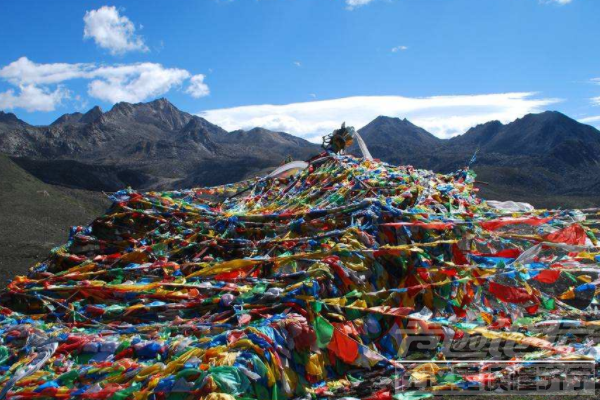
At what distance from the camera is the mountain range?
36.3 meters

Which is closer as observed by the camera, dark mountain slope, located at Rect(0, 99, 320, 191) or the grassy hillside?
the grassy hillside

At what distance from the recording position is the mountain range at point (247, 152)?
36344 mm

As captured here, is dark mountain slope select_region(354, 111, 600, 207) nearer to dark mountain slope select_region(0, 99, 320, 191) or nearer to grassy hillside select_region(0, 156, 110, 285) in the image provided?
grassy hillside select_region(0, 156, 110, 285)

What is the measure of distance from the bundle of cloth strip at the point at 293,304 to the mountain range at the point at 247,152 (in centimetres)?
1454

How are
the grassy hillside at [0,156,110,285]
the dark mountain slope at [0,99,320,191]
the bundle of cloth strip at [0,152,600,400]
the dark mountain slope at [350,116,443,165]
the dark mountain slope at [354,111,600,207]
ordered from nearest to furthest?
1. the bundle of cloth strip at [0,152,600,400]
2. the grassy hillside at [0,156,110,285]
3. the dark mountain slope at [354,111,600,207]
4. the dark mountain slope at [0,99,320,191]
5. the dark mountain slope at [350,116,443,165]

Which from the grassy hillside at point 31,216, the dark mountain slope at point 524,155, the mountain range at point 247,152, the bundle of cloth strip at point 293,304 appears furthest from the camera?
A: the mountain range at point 247,152

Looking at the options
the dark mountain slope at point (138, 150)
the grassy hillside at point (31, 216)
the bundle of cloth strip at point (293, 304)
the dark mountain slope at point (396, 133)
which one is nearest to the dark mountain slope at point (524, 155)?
the dark mountain slope at point (396, 133)

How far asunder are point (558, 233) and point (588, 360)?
2.66 metres

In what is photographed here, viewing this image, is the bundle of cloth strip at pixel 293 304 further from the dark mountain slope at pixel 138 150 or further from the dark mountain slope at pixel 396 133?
the dark mountain slope at pixel 396 133

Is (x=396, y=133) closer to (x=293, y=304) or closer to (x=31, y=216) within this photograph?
(x=31, y=216)

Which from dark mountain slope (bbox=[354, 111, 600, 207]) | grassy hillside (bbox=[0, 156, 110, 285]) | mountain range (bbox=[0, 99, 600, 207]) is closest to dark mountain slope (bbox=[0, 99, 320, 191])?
mountain range (bbox=[0, 99, 600, 207])

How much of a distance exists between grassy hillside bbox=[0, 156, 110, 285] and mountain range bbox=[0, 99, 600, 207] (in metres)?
9.79

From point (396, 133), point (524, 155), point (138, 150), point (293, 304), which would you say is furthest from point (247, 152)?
point (293, 304)

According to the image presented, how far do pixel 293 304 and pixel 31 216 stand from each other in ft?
49.4
